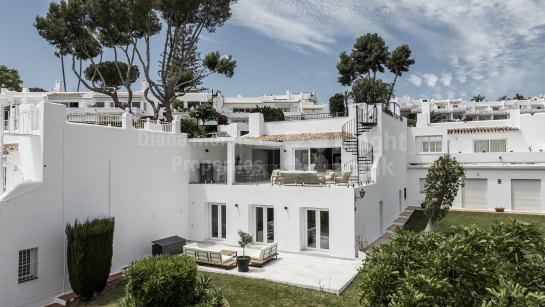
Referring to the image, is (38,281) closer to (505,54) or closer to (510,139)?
(505,54)

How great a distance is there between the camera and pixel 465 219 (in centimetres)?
2294

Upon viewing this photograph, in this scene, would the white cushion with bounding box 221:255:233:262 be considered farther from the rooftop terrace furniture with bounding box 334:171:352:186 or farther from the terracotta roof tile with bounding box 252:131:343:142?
the terracotta roof tile with bounding box 252:131:343:142

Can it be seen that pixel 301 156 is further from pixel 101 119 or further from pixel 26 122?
pixel 26 122

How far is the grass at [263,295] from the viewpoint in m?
11.4

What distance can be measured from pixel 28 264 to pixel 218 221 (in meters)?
9.04

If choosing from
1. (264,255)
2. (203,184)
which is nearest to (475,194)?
(264,255)

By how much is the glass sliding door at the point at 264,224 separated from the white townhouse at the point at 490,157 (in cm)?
1657

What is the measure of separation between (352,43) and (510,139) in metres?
26.5

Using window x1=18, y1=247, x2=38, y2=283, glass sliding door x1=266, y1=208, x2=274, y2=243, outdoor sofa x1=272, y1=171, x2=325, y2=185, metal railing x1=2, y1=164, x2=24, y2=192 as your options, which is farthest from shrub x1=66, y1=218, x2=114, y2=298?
outdoor sofa x1=272, y1=171, x2=325, y2=185

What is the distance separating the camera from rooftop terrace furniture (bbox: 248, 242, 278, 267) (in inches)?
594

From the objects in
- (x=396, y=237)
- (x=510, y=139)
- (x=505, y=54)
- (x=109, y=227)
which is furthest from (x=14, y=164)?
(x=510, y=139)

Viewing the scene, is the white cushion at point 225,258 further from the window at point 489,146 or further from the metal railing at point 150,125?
the window at point 489,146

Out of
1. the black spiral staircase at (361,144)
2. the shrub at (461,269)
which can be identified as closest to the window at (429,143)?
the black spiral staircase at (361,144)

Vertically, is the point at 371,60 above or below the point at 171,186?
above
